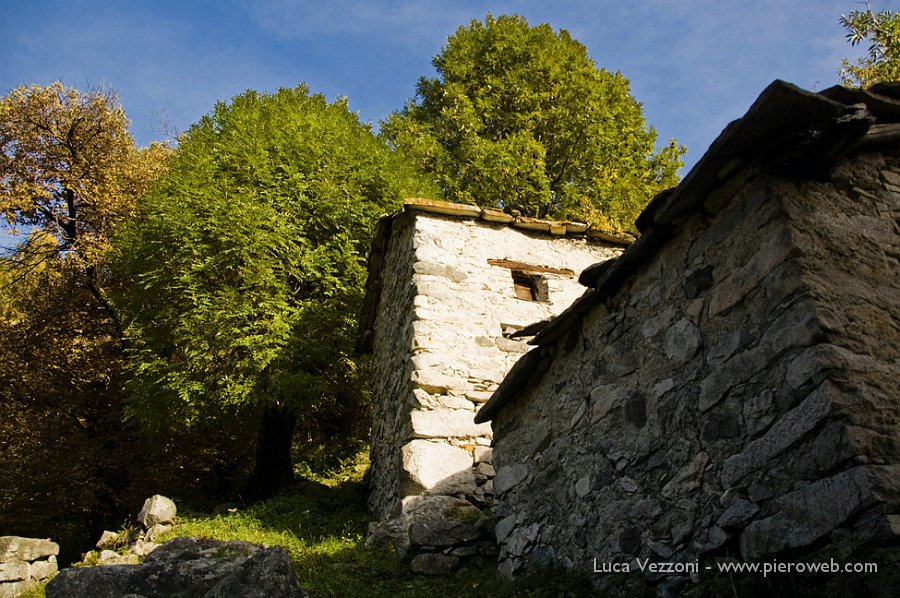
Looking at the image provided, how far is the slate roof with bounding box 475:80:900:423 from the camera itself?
3234 mm

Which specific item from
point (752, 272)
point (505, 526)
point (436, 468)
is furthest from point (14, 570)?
point (752, 272)

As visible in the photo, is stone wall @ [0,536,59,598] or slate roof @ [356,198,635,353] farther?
slate roof @ [356,198,635,353]

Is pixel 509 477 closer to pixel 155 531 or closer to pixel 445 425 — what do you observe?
pixel 445 425

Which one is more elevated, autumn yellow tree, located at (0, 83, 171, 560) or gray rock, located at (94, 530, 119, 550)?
autumn yellow tree, located at (0, 83, 171, 560)

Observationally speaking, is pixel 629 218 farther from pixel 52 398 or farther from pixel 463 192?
pixel 52 398

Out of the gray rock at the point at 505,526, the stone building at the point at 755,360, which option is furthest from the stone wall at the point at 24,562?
the stone building at the point at 755,360

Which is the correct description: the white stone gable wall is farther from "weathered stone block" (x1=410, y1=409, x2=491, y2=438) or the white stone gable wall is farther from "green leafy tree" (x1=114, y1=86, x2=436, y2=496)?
"green leafy tree" (x1=114, y1=86, x2=436, y2=496)

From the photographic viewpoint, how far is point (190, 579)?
4.88m

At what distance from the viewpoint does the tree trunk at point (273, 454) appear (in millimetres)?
10688

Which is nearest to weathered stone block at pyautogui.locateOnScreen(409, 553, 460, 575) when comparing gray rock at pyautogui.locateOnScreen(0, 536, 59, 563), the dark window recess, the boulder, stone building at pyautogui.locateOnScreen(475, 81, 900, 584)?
stone building at pyautogui.locateOnScreen(475, 81, 900, 584)

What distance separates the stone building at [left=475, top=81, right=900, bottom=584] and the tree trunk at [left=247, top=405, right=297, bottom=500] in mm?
7119

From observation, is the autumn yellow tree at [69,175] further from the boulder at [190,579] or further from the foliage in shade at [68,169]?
the boulder at [190,579]

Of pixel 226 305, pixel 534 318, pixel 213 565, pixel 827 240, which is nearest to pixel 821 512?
pixel 827 240

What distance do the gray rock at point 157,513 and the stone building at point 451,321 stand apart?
2.85 m
